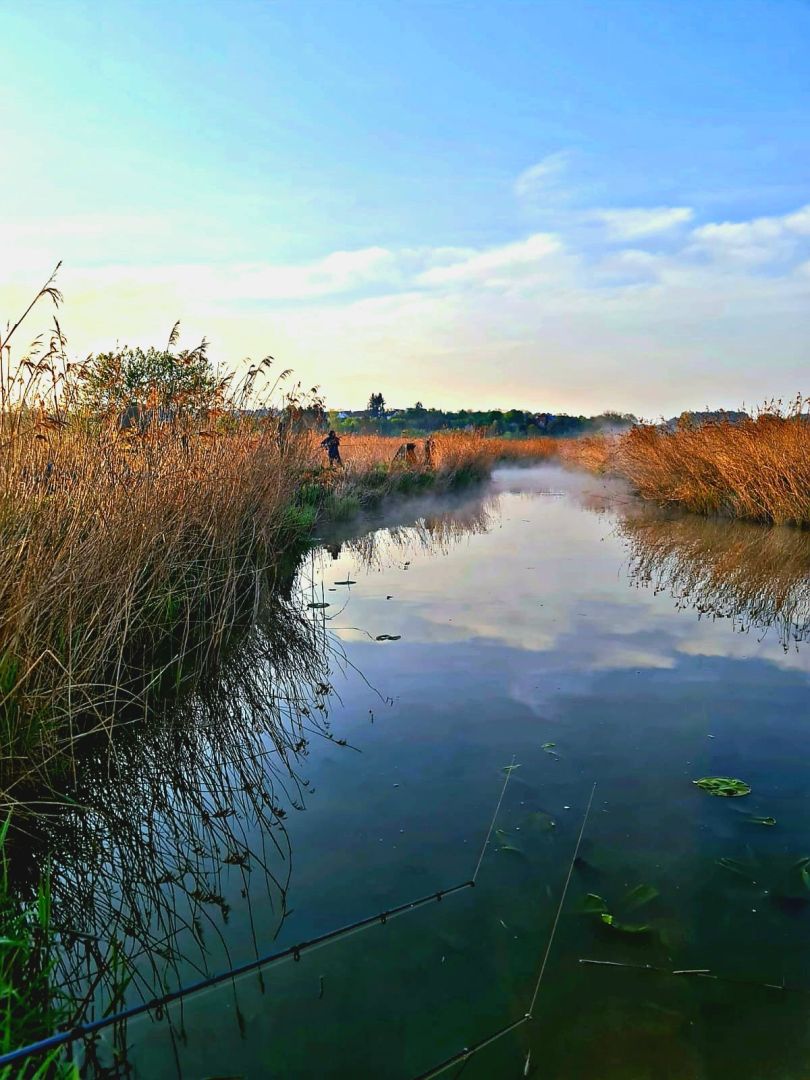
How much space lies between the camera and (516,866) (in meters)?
2.97

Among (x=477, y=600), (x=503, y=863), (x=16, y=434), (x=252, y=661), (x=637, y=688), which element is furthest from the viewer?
(x=477, y=600)

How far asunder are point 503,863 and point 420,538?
9.67 meters

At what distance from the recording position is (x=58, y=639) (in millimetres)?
3818

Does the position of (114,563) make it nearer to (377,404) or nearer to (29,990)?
(29,990)

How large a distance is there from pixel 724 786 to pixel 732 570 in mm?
6016

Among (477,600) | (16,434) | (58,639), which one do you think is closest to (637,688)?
(477,600)

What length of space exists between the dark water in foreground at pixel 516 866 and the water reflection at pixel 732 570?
2.40ft

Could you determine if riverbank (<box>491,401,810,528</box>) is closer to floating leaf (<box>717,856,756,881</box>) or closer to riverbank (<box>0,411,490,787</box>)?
riverbank (<box>0,411,490,787</box>)

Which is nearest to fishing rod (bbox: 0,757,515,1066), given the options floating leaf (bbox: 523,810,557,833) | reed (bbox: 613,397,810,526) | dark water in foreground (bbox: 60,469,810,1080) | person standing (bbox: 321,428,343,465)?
dark water in foreground (bbox: 60,469,810,1080)

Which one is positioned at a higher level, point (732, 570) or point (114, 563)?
point (114, 563)

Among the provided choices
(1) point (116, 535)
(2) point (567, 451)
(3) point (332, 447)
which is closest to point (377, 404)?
(2) point (567, 451)

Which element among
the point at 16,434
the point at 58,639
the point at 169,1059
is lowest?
the point at 169,1059

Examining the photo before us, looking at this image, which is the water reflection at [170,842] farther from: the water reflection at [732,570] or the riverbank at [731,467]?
the riverbank at [731,467]

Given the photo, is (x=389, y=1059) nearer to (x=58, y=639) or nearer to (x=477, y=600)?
(x=58, y=639)
